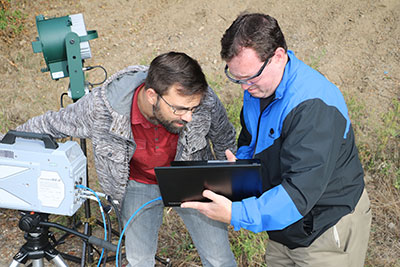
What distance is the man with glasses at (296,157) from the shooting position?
1.68m

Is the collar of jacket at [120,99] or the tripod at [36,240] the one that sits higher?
the collar of jacket at [120,99]

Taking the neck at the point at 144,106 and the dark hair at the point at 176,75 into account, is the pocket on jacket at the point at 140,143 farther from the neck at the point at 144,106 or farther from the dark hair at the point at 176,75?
the dark hair at the point at 176,75

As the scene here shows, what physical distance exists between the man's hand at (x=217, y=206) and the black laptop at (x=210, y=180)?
2.3 inches

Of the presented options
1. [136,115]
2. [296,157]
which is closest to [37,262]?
[136,115]

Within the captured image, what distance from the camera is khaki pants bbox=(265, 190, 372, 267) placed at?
201 cm

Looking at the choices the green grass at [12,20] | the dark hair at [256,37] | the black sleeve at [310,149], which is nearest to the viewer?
the black sleeve at [310,149]

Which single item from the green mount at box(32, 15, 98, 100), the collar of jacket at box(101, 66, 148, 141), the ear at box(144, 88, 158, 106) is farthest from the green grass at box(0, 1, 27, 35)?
the ear at box(144, 88, 158, 106)

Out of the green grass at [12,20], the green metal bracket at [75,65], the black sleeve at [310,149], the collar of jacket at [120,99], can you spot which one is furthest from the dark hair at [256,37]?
the green grass at [12,20]

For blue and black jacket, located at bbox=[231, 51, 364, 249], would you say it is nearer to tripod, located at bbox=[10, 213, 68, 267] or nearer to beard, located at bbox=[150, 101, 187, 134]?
beard, located at bbox=[150, 101, 187, 134]

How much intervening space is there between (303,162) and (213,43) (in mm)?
3956

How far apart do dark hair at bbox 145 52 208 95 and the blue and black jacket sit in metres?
0.42

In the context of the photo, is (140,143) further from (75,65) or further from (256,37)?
(256,37)

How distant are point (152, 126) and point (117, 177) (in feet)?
1.22

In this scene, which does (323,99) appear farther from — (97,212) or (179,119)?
(97,212)
